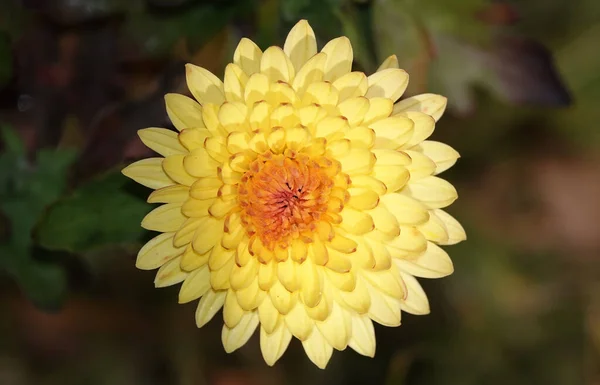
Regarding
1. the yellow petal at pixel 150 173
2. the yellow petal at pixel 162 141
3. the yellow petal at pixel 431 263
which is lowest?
the yellow petal at pixel 431 263

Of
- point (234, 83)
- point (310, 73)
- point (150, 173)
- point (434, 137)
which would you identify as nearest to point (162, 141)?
point (150, 173)

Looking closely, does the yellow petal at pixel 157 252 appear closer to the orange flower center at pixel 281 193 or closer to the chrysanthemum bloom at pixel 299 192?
the chrysanthemum bloom at pixel 299 192

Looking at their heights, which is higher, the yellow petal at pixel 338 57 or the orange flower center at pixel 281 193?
the yellow petal at pixel 338 57

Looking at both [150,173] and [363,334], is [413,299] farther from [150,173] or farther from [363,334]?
[150,173]

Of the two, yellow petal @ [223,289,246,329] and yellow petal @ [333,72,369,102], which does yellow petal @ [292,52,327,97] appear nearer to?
yellow petal @ [333,72,369,102]

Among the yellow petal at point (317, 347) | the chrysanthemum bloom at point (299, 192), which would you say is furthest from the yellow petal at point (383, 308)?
the yellow petal at point (317, 347)

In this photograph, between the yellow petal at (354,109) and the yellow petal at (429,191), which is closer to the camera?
the yellow petal at (354,109)

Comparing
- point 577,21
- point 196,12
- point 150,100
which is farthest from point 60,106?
point 577,21
